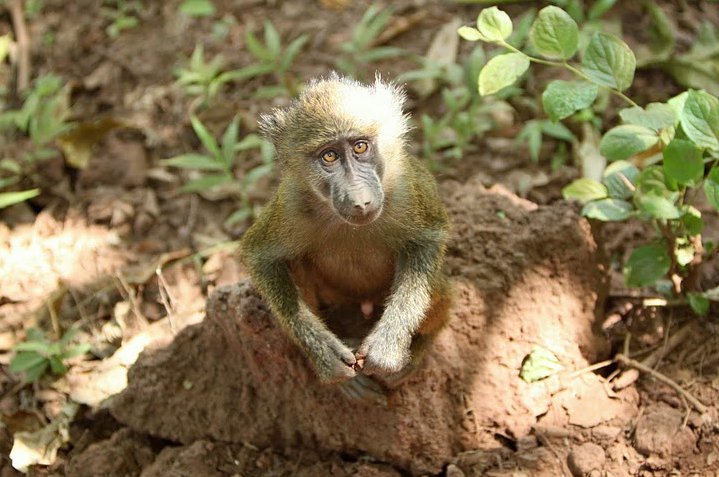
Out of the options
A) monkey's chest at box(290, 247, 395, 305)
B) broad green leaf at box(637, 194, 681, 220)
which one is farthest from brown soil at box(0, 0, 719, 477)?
broad green leaf at box(637, 194, 681, 220)

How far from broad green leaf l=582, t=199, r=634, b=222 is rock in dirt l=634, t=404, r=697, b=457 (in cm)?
113

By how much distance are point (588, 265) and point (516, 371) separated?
0.86 m

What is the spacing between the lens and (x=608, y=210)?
457 cm

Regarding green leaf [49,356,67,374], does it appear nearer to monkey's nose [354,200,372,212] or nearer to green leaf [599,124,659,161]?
monkey's nose [354,200,372,212]

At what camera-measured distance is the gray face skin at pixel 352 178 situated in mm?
3910

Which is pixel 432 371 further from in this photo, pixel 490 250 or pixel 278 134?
pixel 278 134

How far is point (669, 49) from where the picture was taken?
7.00 metres

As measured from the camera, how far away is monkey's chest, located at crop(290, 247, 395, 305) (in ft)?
14.5

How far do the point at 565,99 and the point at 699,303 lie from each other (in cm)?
148

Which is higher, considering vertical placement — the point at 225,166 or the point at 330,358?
the point at 330,358

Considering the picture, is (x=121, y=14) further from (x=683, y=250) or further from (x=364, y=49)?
(x=683, y=250)

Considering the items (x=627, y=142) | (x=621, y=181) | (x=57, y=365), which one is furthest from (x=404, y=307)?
(x=57, y=365)

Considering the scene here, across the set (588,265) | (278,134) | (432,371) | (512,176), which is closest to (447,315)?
(432,371)

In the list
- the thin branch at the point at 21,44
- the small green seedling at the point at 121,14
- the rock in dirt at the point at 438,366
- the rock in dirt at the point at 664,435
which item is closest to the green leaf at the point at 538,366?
the rock in dirt at the point at 438,366
